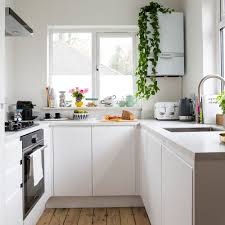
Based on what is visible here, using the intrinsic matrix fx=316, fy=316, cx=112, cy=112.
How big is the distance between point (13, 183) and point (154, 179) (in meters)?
0.98

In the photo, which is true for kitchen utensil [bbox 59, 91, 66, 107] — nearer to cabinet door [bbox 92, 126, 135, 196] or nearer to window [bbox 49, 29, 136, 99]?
window [bbox 49, 29, 136, 99]

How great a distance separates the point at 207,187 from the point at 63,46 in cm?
316

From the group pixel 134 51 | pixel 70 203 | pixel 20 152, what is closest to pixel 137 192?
pixel 70 203

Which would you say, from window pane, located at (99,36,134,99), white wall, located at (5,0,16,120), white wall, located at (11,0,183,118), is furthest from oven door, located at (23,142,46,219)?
window pane, located at (99,36,134,99)

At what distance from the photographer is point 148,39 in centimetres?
357

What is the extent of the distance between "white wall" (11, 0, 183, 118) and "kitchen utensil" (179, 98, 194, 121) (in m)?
1.16

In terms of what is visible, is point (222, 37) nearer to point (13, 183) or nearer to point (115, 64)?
point (115, 64)

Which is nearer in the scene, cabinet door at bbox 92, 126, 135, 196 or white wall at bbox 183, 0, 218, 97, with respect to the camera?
white wall at bbox 183, 0, 218, 97

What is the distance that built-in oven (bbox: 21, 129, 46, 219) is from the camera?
241cm

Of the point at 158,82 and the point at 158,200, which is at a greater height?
the point at 158,82

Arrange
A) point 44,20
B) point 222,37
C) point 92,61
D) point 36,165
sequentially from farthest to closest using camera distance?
point 92,61
point 44,20
point 222,37
point 36,165

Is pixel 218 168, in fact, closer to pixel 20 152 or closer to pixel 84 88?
pixel 20 152

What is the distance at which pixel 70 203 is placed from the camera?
10.8ft

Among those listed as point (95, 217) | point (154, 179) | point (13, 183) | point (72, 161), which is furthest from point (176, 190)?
point (72, 161)
